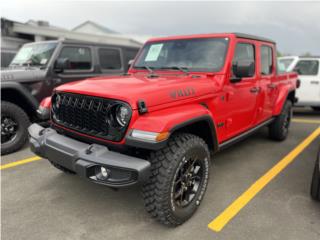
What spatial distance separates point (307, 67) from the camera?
7.45 meters

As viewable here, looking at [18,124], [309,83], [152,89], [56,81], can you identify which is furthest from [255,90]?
[309,83]

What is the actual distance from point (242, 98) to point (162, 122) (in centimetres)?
176

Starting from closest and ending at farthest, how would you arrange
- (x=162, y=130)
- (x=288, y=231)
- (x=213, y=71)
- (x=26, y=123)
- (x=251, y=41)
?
1. (x=162, y=130)
2. (x=288, y=231)
3. (x=213, y=71)
4. (x=251, y=41)
5. (x=26, y=123)

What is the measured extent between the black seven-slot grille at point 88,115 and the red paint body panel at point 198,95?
0.07 meters

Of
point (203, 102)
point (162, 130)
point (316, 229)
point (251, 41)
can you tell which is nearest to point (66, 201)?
point (162, 130)

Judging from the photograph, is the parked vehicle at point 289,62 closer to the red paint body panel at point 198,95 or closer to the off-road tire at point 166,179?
the red paint body panel at point 198,95

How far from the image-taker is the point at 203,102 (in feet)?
9.37

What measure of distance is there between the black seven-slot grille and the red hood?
7 centimetres

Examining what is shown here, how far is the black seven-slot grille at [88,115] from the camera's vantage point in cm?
228

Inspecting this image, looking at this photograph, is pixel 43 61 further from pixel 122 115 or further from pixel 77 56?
pixel 122 115

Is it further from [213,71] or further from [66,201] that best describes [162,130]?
[66,201]

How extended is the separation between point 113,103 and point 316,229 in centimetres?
225

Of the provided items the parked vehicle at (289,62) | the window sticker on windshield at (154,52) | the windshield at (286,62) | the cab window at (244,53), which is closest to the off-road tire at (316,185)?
the cab window at (244,53)

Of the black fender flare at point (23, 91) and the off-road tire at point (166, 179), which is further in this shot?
the black fender flare at point (23, 91)
